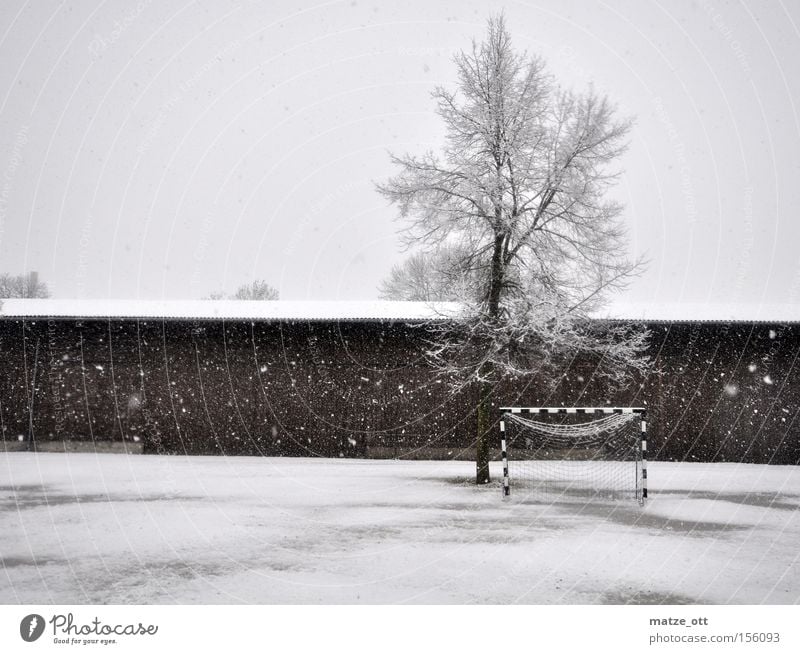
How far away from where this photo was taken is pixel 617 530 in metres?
10.7

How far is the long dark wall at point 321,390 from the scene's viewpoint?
22547 mm

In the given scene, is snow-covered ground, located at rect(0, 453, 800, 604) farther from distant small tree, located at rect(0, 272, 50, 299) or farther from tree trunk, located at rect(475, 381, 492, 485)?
distant small tree, located at rect(0, 272, 50, 299)

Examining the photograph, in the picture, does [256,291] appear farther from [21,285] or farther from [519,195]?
[519,195]

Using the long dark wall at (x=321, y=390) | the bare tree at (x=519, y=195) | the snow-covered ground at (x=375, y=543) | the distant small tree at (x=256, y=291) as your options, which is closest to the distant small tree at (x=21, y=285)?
the distant small tree at (x=256, y=291)

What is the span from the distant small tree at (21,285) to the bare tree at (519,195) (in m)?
52.9

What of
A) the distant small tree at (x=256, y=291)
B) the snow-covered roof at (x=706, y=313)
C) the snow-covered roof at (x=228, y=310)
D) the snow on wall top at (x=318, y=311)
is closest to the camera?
the snow-covered roof at (x=706, y=313)

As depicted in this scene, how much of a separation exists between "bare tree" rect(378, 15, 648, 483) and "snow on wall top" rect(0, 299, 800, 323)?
15.1 ft

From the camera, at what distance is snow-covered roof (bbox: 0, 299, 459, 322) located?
22.0 metres

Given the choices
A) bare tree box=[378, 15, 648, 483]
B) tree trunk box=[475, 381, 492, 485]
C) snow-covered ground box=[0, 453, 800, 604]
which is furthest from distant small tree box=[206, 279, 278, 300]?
tree trunk box=[475, 381, 492, 485]

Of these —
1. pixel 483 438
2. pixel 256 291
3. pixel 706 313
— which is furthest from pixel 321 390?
pixel 256 291

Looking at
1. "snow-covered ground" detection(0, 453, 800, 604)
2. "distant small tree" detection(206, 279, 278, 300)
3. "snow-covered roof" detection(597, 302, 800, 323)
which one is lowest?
"snow-covered ground" detection(0, 453, 800, 604)

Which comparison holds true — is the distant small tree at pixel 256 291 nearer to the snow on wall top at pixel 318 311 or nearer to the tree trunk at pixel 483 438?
the snow on wall top at pixel 318 311

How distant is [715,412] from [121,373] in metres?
21.1

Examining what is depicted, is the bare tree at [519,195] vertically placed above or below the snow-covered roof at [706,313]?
above
